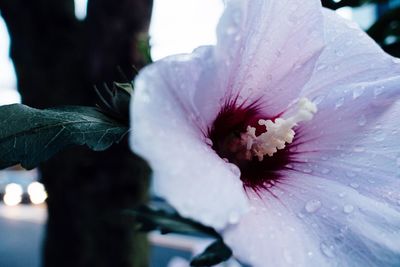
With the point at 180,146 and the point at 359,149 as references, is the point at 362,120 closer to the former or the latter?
the point at 359,149

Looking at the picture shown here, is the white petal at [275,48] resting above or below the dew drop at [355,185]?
above

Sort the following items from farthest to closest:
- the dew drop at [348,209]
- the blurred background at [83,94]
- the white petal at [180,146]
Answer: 1. the blurred background at [83,94]
2. the dew drop at [348,209]
3. the white petal at [180,146]

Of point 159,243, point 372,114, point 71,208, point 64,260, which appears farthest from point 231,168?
point 159,243

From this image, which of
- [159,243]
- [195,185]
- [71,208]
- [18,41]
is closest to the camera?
[195,185]

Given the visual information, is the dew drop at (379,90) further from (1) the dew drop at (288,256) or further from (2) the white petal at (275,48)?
(1) the dew drop at (288,256)

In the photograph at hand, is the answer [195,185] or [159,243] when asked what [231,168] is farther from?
[159,243]

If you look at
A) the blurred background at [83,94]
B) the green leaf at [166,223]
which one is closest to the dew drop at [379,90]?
the green leaf at [166,223]

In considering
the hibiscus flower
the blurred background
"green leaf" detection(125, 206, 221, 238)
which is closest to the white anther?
the hibiscus flower
